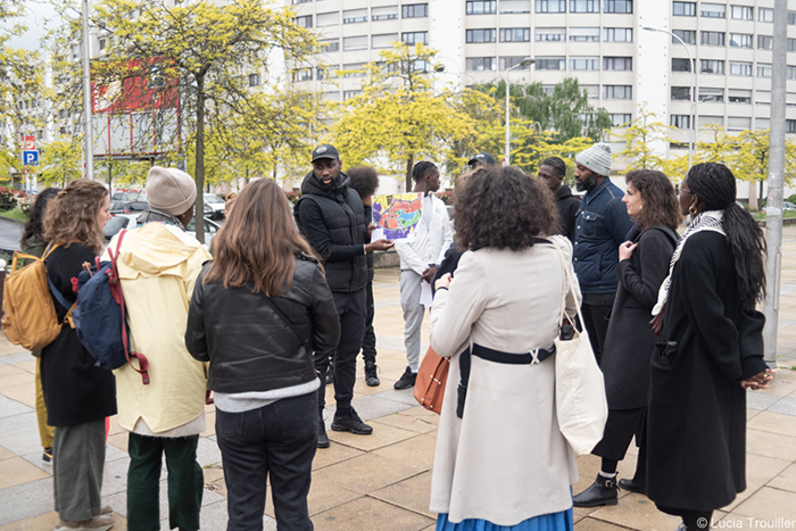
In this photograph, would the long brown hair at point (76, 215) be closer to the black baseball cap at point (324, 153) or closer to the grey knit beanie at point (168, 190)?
the grey knit beanie at point (168, 190)

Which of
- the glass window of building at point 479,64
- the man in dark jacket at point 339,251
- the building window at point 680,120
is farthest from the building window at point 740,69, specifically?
the man in dark jacket at point 339,251

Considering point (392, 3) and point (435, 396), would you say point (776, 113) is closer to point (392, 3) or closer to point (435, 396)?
point (435, 396)

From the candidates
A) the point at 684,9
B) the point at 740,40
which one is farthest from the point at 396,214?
the point at 740,40

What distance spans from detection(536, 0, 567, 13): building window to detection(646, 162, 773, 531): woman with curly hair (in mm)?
69213

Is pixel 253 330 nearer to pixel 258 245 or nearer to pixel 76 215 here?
pixel 258 245

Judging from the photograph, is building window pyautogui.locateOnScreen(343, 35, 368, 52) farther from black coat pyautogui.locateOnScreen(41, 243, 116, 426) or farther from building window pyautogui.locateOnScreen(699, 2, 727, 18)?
black coat pyautogui.locateOnScreen(41, 243, 116, 426)

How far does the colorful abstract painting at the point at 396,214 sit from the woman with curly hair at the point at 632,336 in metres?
1.92

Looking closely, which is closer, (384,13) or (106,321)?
(106,321)

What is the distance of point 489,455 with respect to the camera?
2.79 meters

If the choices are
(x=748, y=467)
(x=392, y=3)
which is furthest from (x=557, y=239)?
(x=392, y=3)

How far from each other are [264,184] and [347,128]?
19325mm

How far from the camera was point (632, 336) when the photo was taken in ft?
13.1

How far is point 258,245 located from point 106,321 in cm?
93

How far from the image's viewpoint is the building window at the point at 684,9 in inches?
2660
